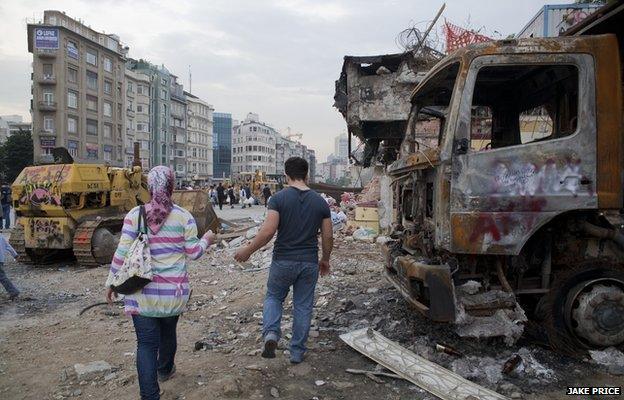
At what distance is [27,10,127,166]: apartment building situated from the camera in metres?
47.9

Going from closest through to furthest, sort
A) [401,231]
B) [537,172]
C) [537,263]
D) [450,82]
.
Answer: [537,172] < [537,263] < [450,82] < [401,231]

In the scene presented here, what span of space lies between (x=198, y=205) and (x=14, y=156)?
43.8m

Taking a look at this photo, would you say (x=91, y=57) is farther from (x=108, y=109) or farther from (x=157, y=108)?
(x=157, y=108)

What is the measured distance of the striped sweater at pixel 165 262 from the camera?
314cm

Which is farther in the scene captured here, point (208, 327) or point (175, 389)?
point (208, 327)

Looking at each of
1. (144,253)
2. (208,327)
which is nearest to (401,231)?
(208,327)

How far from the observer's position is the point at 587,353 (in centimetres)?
398

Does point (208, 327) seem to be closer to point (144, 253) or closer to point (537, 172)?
point (144, 253)

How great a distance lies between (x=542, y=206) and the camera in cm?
384

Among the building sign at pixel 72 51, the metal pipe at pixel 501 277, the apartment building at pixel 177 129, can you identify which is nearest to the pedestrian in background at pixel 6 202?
the metal pipe at pixel 501 277

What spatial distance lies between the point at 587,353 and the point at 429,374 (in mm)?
1441

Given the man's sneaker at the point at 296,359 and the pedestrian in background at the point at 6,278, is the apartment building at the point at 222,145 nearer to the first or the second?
the pedestrian in background at the point at 6,278

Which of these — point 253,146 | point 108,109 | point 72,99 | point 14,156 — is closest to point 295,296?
point 14,156

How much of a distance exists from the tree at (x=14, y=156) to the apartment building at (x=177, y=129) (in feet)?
94.7
